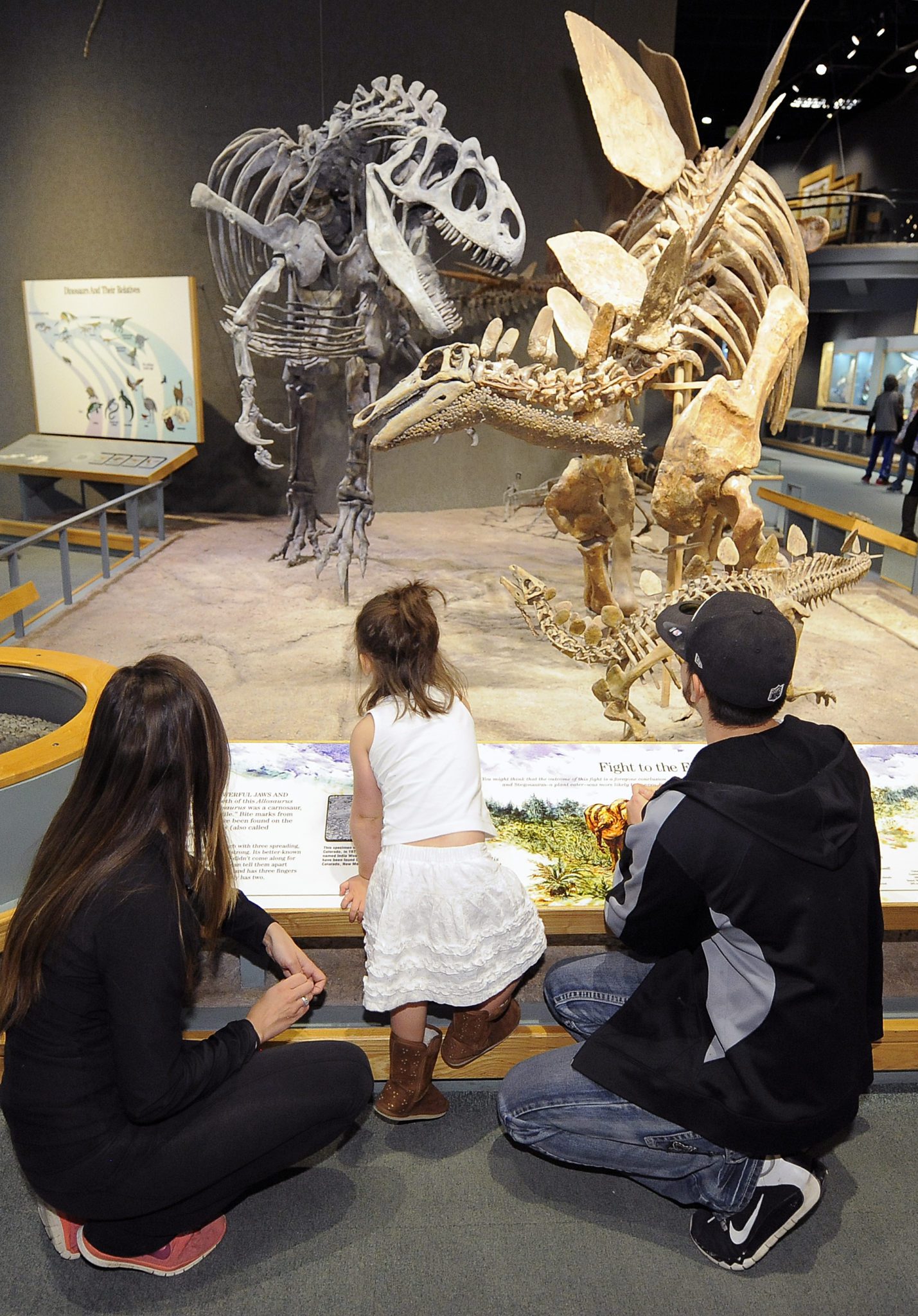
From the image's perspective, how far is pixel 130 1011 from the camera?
1.73 meters

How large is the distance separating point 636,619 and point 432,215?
3.90m

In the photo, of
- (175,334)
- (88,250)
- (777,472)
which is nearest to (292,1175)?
(175,334)

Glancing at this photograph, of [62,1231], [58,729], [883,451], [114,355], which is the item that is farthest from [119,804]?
[883,451]

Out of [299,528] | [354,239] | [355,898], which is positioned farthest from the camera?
[299,528]

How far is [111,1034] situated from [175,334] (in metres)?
7.64

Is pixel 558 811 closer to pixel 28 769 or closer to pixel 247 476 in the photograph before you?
pixel 28 769

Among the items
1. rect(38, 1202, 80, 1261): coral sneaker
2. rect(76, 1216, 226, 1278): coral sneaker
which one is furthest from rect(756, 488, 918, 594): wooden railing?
rect(38, 1202, 80, 1261): coral sneaker

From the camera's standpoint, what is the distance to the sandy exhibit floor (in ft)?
16.9

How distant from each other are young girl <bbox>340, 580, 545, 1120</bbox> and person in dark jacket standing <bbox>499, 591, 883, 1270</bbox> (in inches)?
12.0

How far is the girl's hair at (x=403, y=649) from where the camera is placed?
2375 millimetres

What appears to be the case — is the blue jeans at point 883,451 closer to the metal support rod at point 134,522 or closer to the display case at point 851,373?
the display case at point 851,373

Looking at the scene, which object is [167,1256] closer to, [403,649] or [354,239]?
[403,649]

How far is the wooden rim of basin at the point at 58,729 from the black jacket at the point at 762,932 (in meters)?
1.53

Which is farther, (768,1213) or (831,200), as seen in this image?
(831,200)
